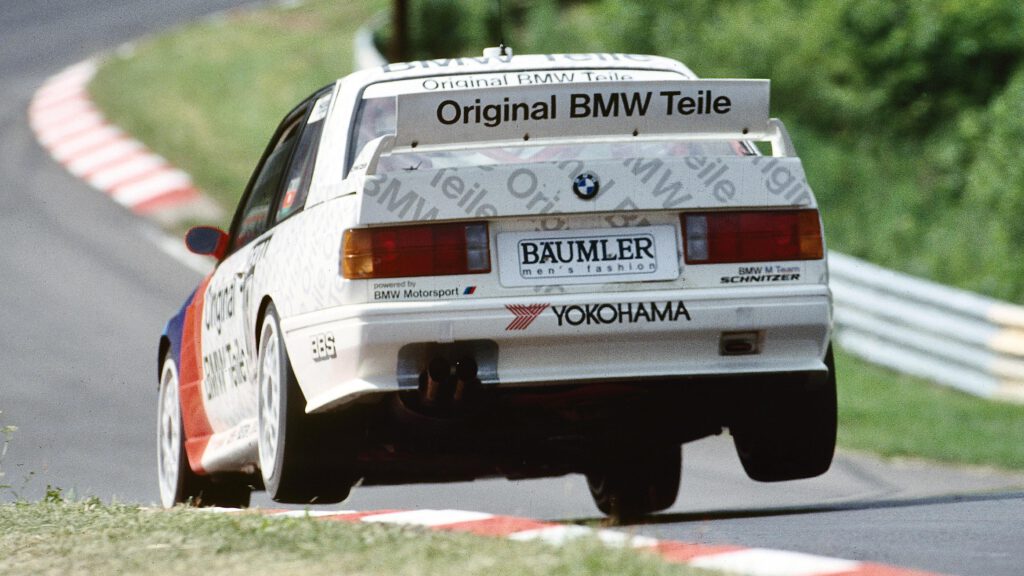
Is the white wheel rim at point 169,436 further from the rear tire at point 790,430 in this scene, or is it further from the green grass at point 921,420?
the green grass at point 921,420

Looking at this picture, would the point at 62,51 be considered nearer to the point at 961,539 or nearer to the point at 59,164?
the point at 59,164

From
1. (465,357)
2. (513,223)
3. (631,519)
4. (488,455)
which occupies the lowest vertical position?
(631,519)

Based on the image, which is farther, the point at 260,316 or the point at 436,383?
the point at 260,316

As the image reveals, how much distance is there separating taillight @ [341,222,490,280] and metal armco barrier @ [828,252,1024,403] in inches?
320

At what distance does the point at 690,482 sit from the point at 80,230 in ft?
29.8

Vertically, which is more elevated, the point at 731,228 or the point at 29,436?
the point at 731,228

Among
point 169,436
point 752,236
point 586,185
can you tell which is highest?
point 586,185

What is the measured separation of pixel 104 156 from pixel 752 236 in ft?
51.5

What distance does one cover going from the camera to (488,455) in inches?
279

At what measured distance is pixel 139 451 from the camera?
11352 millimetres

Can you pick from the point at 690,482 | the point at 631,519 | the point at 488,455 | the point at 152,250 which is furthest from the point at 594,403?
the point at 152,250

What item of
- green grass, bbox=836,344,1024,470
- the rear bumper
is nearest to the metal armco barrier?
green grass, bbox=836,344,1024,470

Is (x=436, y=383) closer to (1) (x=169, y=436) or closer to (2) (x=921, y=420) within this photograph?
(1) (x=169, y=436)

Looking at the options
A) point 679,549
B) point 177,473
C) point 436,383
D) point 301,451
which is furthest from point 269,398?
point 679,549
